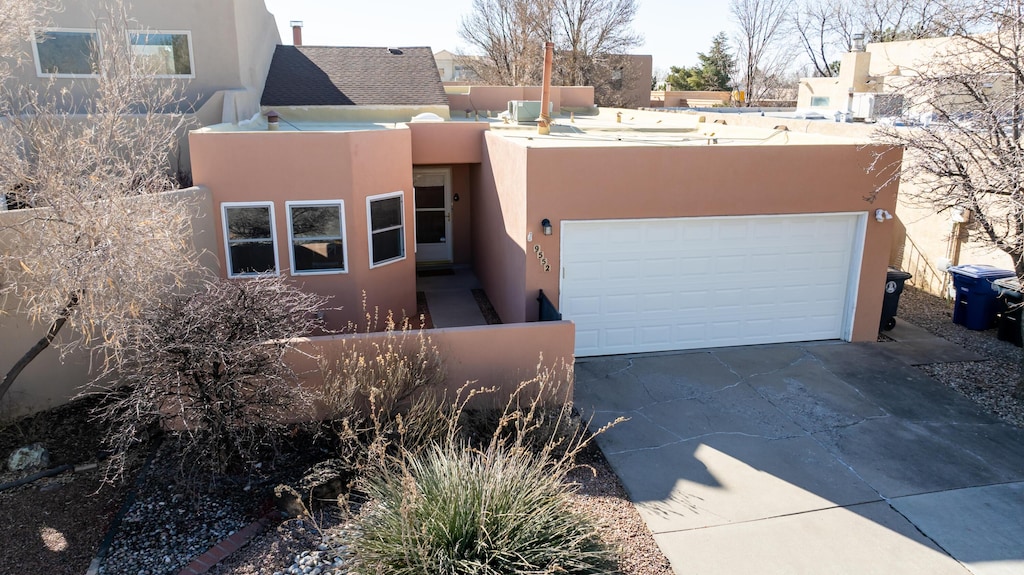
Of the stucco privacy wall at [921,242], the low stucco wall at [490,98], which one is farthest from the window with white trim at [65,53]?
the stucco privacy wall at [921,242]

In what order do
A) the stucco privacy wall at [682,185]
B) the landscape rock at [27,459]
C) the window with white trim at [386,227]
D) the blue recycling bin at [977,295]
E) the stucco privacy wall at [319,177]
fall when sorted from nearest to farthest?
the landscape rock at [27,459] → the stucco privacy wall at [682,185] → the stucco privacy wall at [319,177] → the window with white trim at [386,227] → the blue recycling bin at [977,295]

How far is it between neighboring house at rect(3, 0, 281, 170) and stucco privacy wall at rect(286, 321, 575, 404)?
8.41m

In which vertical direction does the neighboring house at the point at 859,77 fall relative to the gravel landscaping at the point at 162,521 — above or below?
above

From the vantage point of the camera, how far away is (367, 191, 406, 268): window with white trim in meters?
11.3

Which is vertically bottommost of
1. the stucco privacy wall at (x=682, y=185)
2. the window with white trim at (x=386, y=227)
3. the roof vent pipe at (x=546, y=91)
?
the window with white trim at (x=386, y=227)

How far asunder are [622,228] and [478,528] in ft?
20.0

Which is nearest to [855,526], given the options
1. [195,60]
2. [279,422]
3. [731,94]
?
[279,422]

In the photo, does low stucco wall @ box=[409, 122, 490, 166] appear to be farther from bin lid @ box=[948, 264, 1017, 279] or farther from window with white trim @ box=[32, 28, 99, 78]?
bin lid @ box=[948, 264, 1017, 279]

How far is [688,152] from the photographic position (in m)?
10.0

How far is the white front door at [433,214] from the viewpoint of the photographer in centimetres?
1591

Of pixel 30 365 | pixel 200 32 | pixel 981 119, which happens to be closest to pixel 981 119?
pixel 981 119

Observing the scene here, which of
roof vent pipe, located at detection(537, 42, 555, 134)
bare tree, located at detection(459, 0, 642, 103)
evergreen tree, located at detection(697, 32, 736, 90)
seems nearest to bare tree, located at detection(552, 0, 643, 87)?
bare tree, located at detection(459, 0, 642, 103)

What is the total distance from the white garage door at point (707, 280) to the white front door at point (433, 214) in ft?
21.8

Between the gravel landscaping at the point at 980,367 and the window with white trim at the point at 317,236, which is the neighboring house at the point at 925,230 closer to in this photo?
the gravel landscaping at the point at 980,367
